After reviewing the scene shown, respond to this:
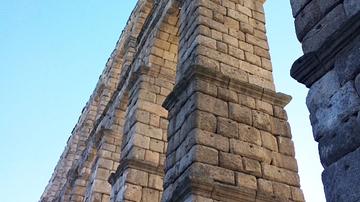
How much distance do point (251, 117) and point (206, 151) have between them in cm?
115

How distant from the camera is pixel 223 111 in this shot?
529 centimetres

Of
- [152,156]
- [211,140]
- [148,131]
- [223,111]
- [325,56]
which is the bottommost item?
[325,56]

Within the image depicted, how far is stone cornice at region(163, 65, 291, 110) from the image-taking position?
5.45 metres

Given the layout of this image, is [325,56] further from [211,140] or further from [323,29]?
[211,140]

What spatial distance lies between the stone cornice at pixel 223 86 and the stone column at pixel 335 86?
2297mm

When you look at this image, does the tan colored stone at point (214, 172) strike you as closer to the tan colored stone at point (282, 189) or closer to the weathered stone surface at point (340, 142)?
the tan colored stone at point (282, 189)

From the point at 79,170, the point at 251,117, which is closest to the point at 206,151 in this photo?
the point at 251,117

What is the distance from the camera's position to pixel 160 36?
362 inches

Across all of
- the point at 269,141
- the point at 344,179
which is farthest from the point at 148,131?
the point at 344,179

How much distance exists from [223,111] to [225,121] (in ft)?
0.59

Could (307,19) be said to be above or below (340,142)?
above

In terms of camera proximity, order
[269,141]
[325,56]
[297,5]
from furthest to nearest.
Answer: [269,141] → [297,5] → [325,56]

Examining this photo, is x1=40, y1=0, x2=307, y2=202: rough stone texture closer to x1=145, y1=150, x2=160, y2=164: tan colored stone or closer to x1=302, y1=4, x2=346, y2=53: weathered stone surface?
x1=145, y1=150, x2=160, y2=164: tan colored stone

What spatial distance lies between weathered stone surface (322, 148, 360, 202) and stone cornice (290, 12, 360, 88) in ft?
2.53
